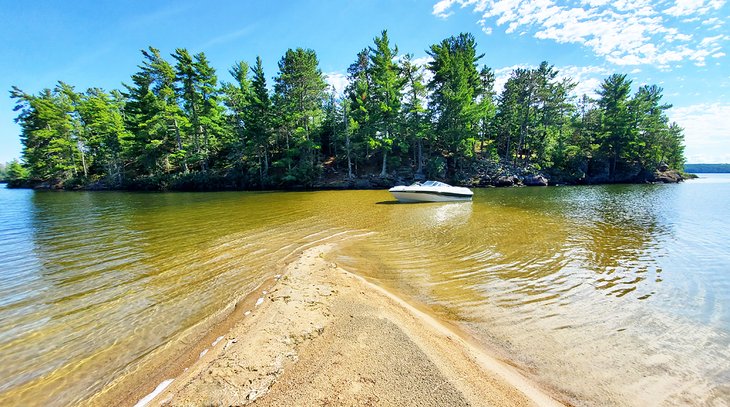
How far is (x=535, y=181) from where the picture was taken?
101 feet

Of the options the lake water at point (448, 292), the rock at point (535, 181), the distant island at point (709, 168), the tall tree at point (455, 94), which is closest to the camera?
the lake water at point (448, 292)

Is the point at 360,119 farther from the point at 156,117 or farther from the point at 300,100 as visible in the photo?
the point at 156,117

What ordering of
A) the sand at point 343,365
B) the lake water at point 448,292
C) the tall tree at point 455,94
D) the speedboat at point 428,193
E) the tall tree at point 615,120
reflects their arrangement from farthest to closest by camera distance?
the tall tree at point 615,120 → the tall tree at point 455,94 → the speedboat at point 428,193 → the lake water at point 448,292 → the sand at point 343,365

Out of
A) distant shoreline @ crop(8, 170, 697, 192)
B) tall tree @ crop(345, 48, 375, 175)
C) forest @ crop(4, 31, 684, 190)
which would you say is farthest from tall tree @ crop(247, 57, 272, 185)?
tall tree @ crop(345, 48, 375, 175)

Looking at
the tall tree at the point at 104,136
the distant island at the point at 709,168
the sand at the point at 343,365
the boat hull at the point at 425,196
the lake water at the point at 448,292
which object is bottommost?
the lake water at the point at 448,292

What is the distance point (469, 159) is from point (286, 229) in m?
28.2

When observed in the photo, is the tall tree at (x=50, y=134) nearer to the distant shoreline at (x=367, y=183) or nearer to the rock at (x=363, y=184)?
the distant shoreline at (x=367, y=183)

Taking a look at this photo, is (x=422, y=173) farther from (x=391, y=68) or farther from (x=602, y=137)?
(x=602, y=137)

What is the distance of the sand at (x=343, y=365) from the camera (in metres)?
2.13

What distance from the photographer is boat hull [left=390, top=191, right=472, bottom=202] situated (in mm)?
16953

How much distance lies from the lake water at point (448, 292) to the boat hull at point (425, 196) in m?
6.40

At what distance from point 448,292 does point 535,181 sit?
3169cm

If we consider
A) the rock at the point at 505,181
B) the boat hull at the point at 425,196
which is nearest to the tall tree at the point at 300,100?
the boat hull at the point at 425,196

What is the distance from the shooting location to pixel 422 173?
30953mm
